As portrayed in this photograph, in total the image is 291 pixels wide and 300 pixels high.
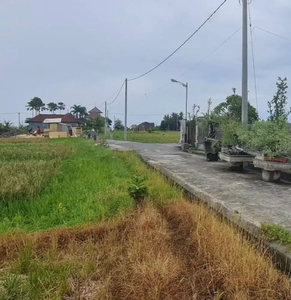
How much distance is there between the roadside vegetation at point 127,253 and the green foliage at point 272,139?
189cm

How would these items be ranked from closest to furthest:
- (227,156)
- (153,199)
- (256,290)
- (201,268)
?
(256,290), (201,268), (153,199), (227,156)

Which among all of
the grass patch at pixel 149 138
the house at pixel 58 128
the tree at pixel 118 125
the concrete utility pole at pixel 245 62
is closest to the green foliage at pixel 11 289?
the concrete utility pole at pixel 245 62

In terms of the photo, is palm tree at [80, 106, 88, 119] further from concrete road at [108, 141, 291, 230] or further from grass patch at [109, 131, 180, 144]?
concrete road at [108, 141, 291, 230]

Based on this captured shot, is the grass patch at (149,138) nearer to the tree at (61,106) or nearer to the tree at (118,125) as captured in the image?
the tree at (118,125)

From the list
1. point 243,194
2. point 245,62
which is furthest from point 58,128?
point 243,194

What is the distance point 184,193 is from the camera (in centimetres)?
448

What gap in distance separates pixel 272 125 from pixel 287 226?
298 cm

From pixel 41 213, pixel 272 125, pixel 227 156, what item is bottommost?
pixel 41 213

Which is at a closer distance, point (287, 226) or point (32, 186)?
point (287, 226)

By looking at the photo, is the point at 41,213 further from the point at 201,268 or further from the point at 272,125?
the point at 272,125

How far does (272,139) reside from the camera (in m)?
4.97

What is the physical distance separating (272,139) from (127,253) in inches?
140

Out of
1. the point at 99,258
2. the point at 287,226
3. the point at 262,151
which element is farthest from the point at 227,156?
the point at 99,258

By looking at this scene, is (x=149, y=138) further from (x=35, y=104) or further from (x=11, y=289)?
(x=35, y=104)
